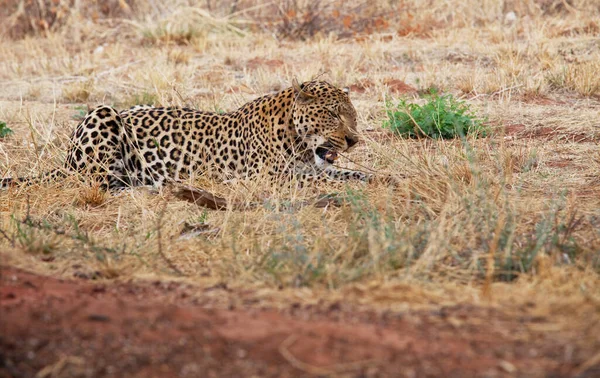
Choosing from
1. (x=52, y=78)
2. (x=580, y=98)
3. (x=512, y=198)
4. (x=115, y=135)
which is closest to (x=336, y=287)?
(x=512, y=198)

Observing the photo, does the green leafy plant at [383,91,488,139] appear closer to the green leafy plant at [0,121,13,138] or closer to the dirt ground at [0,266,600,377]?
the green leafy plant at [0,121,13,138]

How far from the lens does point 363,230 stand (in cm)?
532

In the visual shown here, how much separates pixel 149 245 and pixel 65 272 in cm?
62

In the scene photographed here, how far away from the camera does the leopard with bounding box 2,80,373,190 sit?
7.59 m

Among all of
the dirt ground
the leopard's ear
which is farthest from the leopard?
the dirt ground

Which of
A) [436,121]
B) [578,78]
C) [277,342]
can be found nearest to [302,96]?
[436,121]

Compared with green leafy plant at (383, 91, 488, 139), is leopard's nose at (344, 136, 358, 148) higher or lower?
higher

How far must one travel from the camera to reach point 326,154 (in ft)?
25.1

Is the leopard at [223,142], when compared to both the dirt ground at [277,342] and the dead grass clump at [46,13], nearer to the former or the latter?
the dirt ground at [277,342]

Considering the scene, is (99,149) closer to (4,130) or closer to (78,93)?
(4,130)

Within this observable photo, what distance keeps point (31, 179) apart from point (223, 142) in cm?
173

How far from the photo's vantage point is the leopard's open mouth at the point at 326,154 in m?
7.60

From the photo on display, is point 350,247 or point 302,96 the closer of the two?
point 350,247

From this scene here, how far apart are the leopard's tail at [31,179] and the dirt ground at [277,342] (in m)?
3.45
